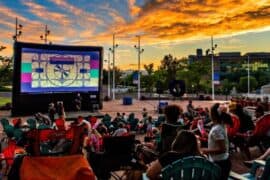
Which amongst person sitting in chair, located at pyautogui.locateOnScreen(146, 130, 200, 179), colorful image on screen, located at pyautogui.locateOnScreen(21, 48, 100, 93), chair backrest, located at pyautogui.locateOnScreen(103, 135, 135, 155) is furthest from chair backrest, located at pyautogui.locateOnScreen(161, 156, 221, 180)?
colorful image on screen, located at pyautogui.locateOnScreen(21, 48, 100, 93)

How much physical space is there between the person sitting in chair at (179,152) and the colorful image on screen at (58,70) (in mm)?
24754

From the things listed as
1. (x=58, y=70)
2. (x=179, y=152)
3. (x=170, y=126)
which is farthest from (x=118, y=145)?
(x=58, y=70)

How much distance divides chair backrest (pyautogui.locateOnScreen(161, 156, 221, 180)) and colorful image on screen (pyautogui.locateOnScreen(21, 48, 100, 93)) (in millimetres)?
24998

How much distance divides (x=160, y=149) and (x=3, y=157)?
311 centimetres

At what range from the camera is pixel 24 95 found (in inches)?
1099

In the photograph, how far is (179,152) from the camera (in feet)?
13.6

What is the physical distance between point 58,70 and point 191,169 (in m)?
26.2

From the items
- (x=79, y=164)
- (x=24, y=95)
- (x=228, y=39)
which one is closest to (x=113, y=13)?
(x=24, y=95)

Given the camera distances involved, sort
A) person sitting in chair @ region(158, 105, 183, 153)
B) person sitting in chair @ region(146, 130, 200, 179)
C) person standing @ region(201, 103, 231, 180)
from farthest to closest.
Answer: person sitting in chair @ region(158, 105, 183, 153), person standing @ region(201, 103, 231, 180), person sitting in chair @ region(146, 130, 200, 179)

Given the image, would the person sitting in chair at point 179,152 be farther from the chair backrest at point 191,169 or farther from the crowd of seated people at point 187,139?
the chair backrest at point 191,169

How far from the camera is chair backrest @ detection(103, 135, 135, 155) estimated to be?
24.2 ft

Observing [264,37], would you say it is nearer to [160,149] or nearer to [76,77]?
[76,77]

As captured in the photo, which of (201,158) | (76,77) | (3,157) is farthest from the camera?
(76,77)

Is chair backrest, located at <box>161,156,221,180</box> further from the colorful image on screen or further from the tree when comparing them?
the tree
